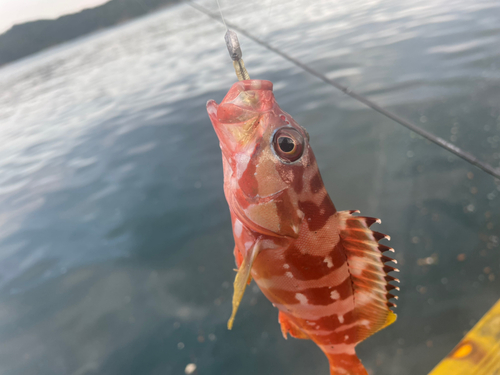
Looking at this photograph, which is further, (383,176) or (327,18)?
(327,18)

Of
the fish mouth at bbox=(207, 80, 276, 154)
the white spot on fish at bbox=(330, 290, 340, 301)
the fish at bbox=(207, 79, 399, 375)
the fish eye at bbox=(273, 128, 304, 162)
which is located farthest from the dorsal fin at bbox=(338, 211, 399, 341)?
the fish mouth at bbox=(207, 80, 276, 154)

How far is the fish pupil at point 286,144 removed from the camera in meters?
1.26

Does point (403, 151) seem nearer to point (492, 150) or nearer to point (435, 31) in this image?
point (492, 150)

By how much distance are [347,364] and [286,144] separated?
135cm

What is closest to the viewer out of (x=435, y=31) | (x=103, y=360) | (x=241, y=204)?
(x=241, y=204)

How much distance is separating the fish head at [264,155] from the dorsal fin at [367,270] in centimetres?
29

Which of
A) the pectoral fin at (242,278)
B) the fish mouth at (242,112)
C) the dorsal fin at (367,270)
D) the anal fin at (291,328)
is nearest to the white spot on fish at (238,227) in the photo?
the pectoral fin at (242,278)

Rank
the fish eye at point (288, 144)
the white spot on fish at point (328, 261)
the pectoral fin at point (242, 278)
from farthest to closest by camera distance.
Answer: the white spot on fish at point (328, 261)
the fish eye at point (288, 144)
the pectoral fin at point (242, 278)

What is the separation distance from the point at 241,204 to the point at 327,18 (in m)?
18.3

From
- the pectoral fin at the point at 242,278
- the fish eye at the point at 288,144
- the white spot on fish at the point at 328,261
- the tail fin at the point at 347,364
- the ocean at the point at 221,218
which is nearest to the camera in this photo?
the pectoral fin at the point at 242,278

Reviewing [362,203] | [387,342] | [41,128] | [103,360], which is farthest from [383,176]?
[41,128]

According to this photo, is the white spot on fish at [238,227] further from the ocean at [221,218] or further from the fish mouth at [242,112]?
the ocean at [221,218]

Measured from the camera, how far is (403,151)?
5551 mm

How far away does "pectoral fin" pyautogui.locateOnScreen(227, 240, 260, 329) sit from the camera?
1.15m
